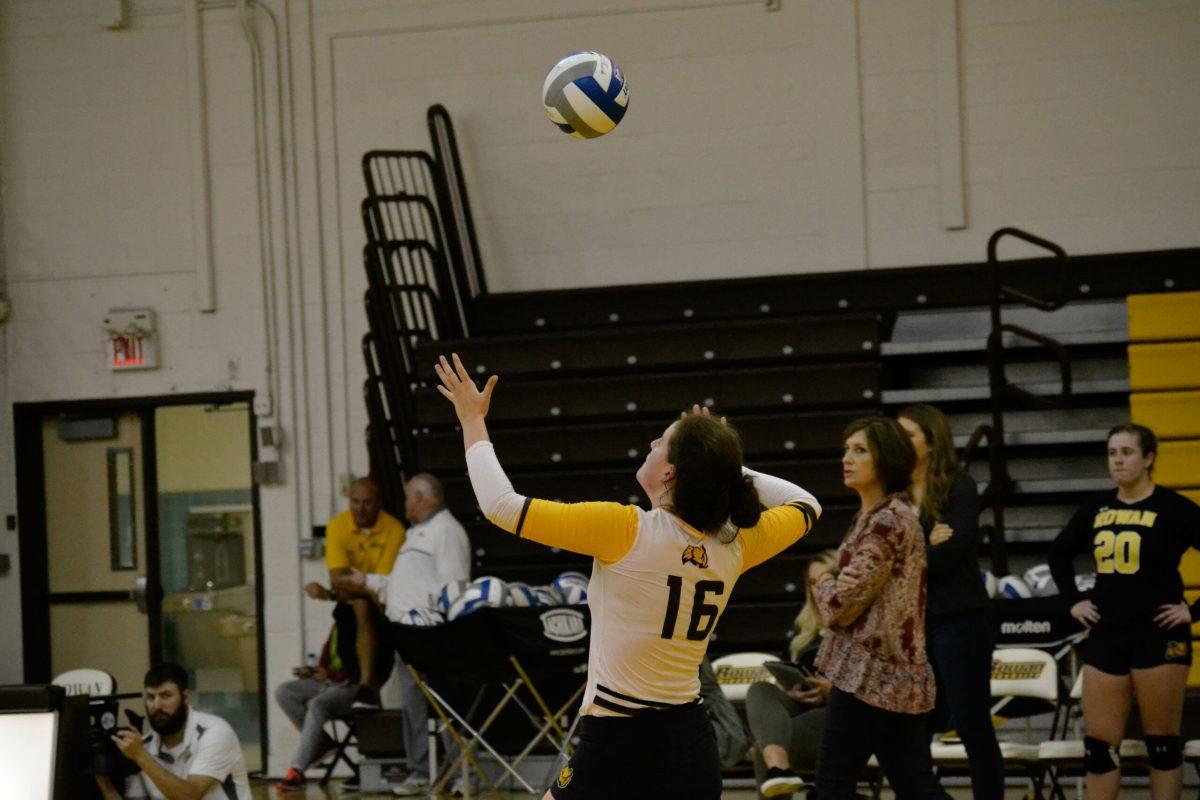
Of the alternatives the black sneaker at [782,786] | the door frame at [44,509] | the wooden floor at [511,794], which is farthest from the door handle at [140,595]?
the black sneaker at [782,786]

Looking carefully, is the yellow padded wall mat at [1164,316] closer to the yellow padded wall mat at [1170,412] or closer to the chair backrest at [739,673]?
the yellow padded wall mat at [1170,412]

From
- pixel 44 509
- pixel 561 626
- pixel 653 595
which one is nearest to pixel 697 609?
pixel 653 595

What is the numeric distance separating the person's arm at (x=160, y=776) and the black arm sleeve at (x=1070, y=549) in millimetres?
3418

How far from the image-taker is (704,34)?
10.0 meters

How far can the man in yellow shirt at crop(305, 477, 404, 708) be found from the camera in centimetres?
881

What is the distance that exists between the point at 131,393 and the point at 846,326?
16.1ft

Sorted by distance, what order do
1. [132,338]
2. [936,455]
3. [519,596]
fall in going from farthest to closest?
[132,338], [519,596], [936,455]

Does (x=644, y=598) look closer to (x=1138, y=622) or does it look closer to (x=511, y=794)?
(x=1138, y=622)

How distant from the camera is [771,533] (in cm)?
370

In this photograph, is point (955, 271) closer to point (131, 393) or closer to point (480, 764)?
point (480, 764)

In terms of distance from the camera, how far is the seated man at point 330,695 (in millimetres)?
8852

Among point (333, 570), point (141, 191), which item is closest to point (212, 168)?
point (141, 191)

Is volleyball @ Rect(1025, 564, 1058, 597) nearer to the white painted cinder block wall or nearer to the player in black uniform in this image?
the player in black uniform

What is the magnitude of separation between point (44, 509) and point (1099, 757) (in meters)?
7.64
